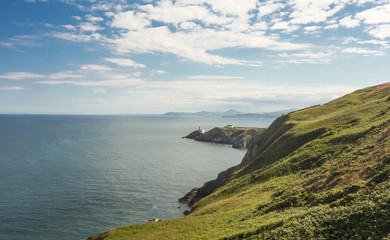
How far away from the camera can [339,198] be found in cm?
2252

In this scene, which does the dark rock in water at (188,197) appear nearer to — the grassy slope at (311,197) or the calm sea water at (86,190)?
the calm sea water at (86,190)

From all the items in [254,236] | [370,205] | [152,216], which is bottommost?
[152,216]

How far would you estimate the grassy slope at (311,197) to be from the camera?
1875 cm

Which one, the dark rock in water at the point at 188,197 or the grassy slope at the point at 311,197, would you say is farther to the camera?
the dark rock in water at the point at 188,197

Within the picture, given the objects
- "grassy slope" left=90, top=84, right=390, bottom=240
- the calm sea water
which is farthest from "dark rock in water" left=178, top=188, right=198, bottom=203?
"grassy slope" left=90, top=84, right=390, bottom=240

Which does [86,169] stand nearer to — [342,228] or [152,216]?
[152,216]

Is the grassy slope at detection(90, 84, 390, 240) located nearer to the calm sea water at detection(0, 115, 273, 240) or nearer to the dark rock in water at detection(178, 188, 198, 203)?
the calm sea water at detection(0, 115, 273, 240)

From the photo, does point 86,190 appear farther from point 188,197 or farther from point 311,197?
point 311,197

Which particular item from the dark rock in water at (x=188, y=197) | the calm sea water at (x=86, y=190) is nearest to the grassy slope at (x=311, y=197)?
the calm sea water at (x=86, y=190)

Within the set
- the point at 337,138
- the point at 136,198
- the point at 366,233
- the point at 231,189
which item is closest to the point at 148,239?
the point at 231,189

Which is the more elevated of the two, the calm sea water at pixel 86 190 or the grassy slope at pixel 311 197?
the grassy slope at pixel 311 197

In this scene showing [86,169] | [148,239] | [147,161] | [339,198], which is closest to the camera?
[339,198]

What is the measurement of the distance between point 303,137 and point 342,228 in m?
44.1

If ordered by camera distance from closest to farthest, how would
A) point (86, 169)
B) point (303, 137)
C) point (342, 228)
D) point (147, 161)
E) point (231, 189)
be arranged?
point (342, 228) → point (231, 189) → point (303, 137) → point (86, 169) → point (147, 161)
